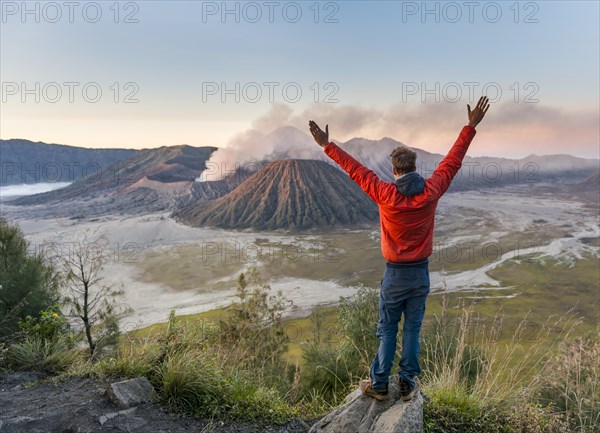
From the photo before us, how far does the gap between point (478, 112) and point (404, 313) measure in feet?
6.91

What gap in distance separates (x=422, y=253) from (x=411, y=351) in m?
0.99

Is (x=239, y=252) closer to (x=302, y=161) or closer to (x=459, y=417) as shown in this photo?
(x=302, y=161)

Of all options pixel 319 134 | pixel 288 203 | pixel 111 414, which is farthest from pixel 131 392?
pixel 288 203

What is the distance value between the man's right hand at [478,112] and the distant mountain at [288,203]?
418 feet

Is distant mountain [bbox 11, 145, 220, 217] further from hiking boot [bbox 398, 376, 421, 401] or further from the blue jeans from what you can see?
hiking boot [bbox 398, 376, 421, 401]

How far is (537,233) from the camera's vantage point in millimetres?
113062

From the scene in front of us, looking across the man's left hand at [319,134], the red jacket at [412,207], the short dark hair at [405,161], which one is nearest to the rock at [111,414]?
the red jacket at [412,207]

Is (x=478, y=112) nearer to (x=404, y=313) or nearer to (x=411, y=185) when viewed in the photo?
(x=411, y=185)

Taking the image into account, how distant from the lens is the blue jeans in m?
3.68

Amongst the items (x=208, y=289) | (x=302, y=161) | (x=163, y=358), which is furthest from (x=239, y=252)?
(x=163, y=358)

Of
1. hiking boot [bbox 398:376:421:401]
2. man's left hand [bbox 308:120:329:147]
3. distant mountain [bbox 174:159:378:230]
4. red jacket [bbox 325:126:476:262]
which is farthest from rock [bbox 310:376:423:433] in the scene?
distant mountain [bbox 174:159:378:230]

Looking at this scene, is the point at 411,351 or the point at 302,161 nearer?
the point at 411,351

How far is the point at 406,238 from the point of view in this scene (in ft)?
12.1

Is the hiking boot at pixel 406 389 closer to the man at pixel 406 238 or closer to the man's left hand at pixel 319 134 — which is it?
the man at pixel 406 238
